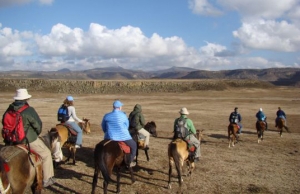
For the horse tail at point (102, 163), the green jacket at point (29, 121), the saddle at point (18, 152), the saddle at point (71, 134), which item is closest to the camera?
the saddle at point (18, 152)

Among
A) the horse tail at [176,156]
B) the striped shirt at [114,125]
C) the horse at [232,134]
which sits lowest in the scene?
the horse at [232,134]

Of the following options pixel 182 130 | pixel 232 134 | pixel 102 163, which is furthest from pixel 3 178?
pixel 232 134

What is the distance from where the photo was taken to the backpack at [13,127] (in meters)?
6.57

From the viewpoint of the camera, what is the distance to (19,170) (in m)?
6.34

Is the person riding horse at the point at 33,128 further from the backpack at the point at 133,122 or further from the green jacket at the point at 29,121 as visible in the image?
the backpack at the point at 133,122

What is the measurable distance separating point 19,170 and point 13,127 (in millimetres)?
980

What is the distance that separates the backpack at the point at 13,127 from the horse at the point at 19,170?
7.7 inches

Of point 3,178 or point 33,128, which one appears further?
point 33,128

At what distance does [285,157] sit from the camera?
14023mm

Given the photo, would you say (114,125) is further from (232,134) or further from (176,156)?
(232,134)

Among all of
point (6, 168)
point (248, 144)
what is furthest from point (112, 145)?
point (248, 144)

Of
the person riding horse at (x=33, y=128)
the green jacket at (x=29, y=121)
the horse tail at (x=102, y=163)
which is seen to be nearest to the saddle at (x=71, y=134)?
the horse tail at (x=102, y=163)

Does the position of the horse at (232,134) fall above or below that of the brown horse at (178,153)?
below

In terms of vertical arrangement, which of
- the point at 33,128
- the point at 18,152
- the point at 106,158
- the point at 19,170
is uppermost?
the point at 33,128
